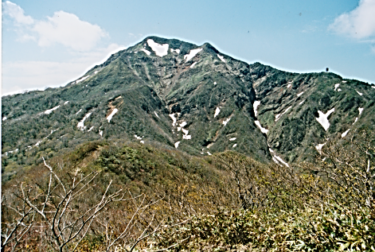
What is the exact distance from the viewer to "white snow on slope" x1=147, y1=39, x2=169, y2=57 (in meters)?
Answer: 184

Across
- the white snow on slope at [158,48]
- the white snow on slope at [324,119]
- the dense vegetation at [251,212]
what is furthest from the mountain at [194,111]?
the dense vegetation at [251,212]

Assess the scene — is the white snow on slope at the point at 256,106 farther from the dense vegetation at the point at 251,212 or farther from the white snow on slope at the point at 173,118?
the dense vegetation at the point at 251,212

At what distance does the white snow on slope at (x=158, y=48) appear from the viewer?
18362 cm

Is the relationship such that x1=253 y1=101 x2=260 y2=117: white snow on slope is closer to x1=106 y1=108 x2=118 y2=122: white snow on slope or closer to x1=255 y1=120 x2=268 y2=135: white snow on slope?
x1=255 y1=120 x2=268 y2=135: white snow on slope

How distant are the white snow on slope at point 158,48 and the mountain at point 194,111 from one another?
36.1 ft

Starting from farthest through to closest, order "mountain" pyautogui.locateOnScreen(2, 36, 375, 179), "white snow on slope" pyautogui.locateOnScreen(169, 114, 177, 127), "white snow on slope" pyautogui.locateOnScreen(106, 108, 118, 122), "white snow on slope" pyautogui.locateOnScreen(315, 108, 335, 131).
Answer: "white snow on slope" pyautogui.locateOnScreen(169, 114, 177, 127), "white snow on slope" pyautogui.locateOnScreen(315, 108, 335, 131), "white snow on slope" pyautogui.locateOnScreen(106, 108, 118, 122), "mountain" pyautogui.locateOnScreen(2, 36, 375, 179)

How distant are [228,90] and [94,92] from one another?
74.3m

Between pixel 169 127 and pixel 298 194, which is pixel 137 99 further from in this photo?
pixel 298 194

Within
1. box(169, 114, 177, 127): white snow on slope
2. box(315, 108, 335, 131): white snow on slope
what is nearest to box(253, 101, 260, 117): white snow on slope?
box(315, 108, 335, 131): white snow on slope

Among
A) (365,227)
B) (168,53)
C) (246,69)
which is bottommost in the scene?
(365,227)

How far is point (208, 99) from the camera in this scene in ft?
459

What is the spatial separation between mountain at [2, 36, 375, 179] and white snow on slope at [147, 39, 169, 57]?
433 inches

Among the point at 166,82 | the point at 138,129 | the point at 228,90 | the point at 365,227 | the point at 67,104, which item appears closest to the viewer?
the point at 365,227

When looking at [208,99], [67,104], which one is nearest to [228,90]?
[208,99]
